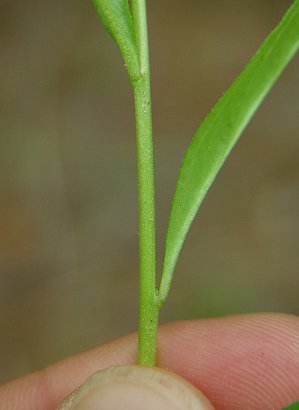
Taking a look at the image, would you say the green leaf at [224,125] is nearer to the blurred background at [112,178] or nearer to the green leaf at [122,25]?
the green leaf at [122,25]

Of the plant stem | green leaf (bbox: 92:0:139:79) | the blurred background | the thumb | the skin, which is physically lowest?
the blurred background

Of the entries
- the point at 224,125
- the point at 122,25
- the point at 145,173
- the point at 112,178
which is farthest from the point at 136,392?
the point at 112,178

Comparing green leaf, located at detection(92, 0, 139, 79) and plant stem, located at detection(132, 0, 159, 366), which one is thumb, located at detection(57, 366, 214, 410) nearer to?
plant stem, located at detection(132, 0, 159, 366)

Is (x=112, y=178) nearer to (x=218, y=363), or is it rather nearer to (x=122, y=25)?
(x=218, y=363)

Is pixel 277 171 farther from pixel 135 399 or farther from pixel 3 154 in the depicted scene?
pixel 135 399

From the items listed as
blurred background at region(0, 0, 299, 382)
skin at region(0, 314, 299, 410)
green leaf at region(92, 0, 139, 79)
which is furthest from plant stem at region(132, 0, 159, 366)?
blurred background at region(0, 0, 299, 382)
